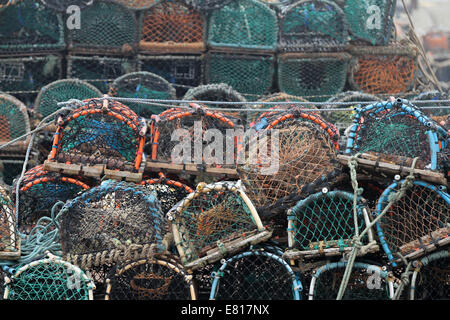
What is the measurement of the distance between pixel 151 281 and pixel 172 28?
294cm

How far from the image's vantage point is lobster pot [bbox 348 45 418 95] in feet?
19.7

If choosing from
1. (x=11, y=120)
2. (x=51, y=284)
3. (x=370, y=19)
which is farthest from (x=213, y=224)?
(x=370, y=19)

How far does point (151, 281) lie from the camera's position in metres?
3.84

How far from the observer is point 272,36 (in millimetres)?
5887

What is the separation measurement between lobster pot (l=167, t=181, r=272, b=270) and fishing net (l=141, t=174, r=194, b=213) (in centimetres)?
51

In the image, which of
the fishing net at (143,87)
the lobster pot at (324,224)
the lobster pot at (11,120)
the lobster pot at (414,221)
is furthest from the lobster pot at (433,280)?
the lobster pot at (11,120)

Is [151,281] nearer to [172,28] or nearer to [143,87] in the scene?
[143,87]

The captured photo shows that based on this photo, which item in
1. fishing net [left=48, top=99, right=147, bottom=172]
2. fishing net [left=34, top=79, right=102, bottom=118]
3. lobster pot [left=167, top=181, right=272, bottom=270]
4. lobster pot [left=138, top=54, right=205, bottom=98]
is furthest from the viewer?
lobster pot [left=138, top=54, right=205, bottom=98]

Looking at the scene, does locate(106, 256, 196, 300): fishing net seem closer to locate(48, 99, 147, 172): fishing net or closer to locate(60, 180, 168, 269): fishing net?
locate(60, 180, 168, 269): fishing net

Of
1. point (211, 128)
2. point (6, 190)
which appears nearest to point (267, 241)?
point (211, 128)

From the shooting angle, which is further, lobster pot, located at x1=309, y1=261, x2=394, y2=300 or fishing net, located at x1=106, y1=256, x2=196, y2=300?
fishing net, located at x1=106, y1=256, x2=196, y2=300

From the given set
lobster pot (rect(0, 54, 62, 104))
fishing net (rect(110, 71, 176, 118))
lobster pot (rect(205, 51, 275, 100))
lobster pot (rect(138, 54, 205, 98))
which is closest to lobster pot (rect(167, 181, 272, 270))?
fishing net (rect(110, 71, 176, 118))
